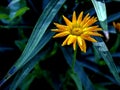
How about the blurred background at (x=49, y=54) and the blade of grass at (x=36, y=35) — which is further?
the blurred background at (x=49, y=54)

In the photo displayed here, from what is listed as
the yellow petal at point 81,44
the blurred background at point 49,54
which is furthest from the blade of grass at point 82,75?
the yellow petal at point 81,44

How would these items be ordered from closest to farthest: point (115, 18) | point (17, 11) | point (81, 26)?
point (81, 26), point (17, 11), point (115, 18)

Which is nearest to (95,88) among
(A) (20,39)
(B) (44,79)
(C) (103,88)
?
(C) (103,88)

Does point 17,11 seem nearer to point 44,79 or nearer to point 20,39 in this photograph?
point 20,39

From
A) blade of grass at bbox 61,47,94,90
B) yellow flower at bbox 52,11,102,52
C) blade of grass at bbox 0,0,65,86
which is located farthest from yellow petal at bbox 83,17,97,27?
blade of grass at bbox 61,47,94,90

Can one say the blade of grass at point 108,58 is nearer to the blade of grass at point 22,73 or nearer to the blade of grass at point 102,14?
the blade of grass at point 102,14

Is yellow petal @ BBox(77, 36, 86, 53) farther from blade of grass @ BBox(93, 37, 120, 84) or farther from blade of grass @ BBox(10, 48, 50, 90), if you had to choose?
blade of grass @ BBox(10, 48, 50, 90)

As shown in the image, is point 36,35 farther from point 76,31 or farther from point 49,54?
point 49,54

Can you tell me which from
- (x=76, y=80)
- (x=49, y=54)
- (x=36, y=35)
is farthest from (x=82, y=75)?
(x=36, y=35)
